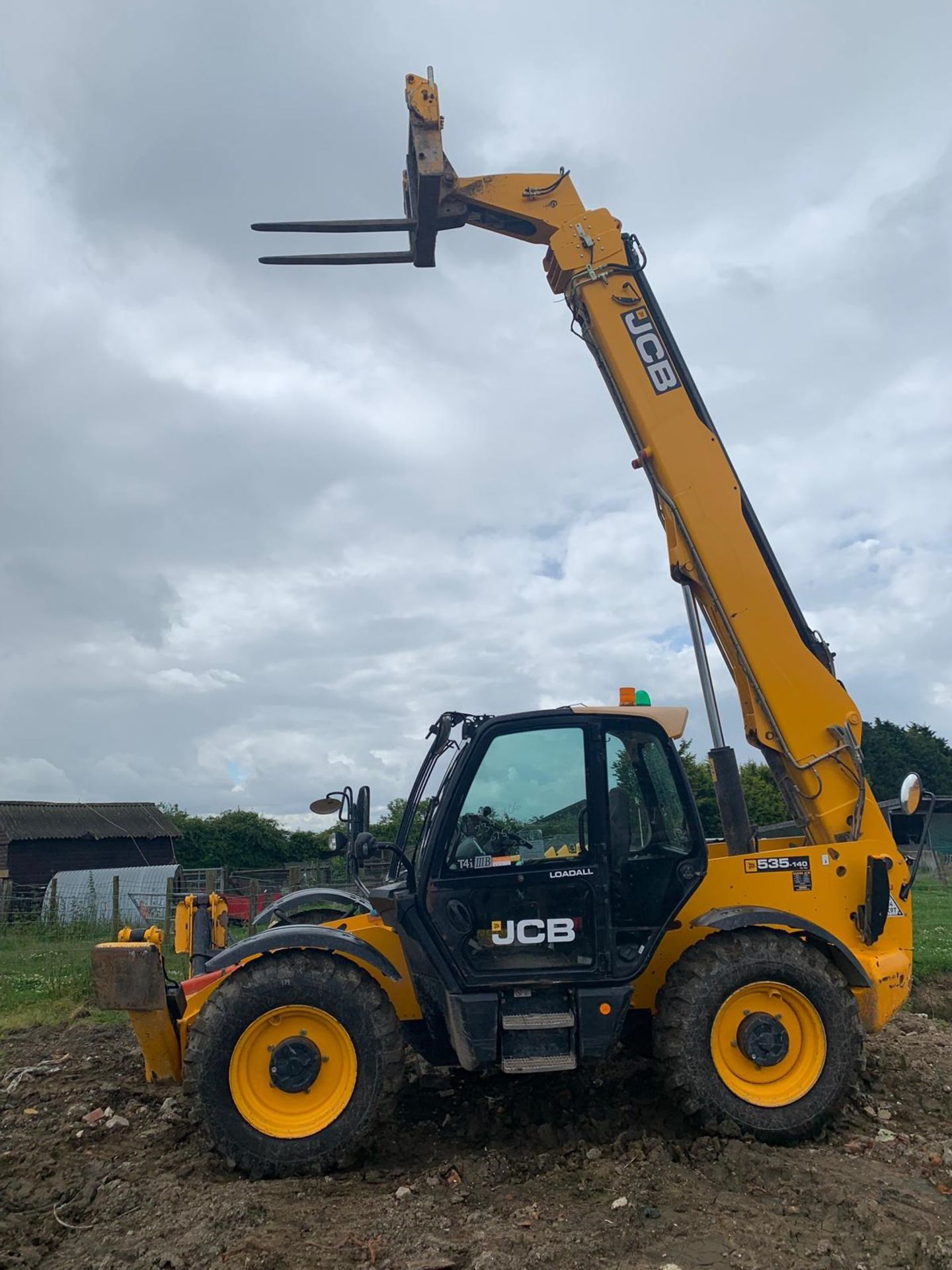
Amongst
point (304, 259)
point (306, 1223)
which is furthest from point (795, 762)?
point (304, 259)

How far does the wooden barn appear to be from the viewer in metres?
28.6

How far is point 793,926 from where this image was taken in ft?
17.2

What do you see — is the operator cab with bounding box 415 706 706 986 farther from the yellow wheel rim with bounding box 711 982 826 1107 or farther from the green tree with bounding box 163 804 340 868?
the green tree with bounding box 163 804 340 868

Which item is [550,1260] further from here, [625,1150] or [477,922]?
[477,922]

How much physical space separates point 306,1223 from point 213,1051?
1056 millimetres

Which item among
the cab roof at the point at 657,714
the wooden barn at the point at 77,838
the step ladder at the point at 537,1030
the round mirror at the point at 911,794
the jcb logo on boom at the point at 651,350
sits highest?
the wooden barn at the point at 77,838

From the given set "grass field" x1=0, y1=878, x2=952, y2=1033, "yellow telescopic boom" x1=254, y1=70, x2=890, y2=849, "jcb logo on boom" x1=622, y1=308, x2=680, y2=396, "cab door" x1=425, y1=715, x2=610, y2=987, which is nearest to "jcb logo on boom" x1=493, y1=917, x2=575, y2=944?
"cab door" x1=425, y1=715, x2=610, y2=987

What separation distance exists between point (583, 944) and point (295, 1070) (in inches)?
65.8

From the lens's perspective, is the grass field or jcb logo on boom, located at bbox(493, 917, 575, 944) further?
the grass field

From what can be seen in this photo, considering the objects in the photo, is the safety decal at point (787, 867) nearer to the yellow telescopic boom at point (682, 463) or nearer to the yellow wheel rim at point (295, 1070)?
the yellow telescopic boom at point (682, 463)

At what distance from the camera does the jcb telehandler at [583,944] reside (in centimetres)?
499

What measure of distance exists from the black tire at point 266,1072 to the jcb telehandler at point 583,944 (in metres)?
0.01

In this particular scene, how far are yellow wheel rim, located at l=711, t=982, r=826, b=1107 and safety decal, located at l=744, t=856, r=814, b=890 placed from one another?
26.8 inches

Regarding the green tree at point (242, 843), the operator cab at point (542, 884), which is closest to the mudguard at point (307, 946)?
the operator cab at point (542, 884)
